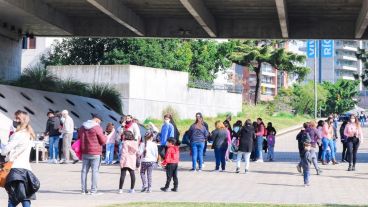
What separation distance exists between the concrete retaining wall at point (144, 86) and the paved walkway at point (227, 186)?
17880mm

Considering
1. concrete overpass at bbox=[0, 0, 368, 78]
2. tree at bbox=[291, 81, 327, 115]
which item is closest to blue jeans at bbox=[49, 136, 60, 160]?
concrete overpass at bbox=[0, 0, 368, 78]

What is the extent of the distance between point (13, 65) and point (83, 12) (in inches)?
206

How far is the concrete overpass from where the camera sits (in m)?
28.9

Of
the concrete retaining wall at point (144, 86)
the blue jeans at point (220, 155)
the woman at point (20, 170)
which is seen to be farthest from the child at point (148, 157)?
the concrete retaining wall at point (144, 86)

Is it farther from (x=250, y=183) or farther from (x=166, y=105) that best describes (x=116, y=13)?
(x=166, y=105)

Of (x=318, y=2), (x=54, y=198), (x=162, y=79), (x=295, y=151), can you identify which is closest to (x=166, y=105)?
(x=162, y=79)

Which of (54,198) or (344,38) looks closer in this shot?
(54,198)

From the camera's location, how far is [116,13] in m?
29.1

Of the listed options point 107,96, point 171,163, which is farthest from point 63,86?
point 171,163

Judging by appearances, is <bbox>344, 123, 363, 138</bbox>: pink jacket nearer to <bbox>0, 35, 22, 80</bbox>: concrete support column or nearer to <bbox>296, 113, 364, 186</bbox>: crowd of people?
<bbox>296, 113, 364, 186</bbox>: crowd of people

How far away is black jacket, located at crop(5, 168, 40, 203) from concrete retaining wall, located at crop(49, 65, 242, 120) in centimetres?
3167

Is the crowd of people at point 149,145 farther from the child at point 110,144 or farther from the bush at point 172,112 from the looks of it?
the bush at point 172,112

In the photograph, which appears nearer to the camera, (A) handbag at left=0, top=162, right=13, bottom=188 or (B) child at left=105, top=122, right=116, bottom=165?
(A) handbag at left=0, top=162, right=13, bottom=188

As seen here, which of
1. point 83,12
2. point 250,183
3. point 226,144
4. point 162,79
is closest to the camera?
point 250,183
